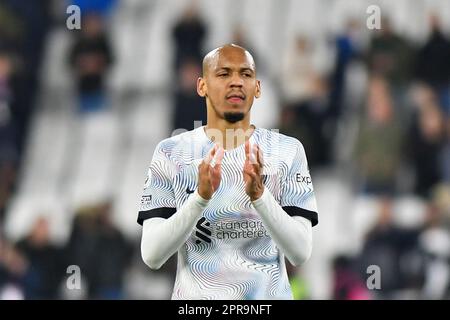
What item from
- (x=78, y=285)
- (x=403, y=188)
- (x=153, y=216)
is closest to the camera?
(x=153, y=216)

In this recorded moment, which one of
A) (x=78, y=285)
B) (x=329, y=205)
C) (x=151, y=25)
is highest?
(x=151, y=25)

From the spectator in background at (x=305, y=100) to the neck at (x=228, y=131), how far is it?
16.4ft

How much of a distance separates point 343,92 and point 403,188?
1.19 metres

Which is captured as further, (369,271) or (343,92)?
(343,92)

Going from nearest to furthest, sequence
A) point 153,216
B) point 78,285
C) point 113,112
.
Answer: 1. point 153,216
2. point 78,285
3. point 113,112

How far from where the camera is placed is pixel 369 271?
342 inches

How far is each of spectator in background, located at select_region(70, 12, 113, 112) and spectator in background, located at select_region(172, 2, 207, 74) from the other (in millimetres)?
757

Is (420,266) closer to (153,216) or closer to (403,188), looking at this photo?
(403,188)

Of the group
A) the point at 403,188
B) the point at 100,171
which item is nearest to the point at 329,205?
the point at 403,188

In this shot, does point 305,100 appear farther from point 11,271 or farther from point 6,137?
point 11,271

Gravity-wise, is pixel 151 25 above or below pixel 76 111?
above

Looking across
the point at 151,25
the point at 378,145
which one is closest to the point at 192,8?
the point at 151,25

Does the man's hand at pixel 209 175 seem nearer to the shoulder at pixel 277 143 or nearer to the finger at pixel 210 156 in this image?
the finger at pixel 210 156

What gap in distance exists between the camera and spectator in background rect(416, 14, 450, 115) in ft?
32.8
